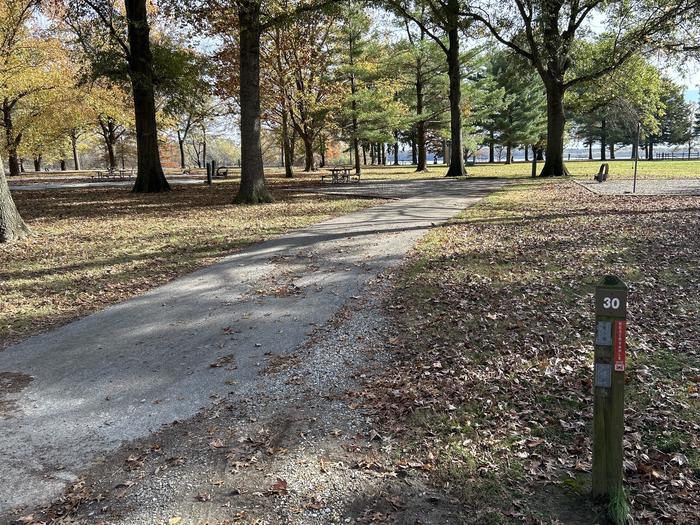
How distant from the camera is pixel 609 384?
103 inches

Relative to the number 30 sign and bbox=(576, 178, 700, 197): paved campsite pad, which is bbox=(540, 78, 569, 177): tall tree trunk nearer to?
bbox=(576, 178, 700, 197): paved campsite pad

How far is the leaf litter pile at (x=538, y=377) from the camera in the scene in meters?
2.90

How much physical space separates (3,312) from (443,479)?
553 cm

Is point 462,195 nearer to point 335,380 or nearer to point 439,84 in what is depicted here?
point 335,380

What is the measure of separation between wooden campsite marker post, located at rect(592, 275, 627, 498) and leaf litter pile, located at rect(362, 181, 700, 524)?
0.20 meters

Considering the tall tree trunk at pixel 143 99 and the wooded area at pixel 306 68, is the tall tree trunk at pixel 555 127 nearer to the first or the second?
the wooded area at pixel 306 68

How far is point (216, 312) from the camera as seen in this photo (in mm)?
6105

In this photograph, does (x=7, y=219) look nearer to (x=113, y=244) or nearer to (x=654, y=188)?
(x=113, y=244)

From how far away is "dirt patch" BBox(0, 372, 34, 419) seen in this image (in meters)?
3.88

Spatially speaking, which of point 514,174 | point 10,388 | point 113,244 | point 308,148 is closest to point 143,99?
point 113,244

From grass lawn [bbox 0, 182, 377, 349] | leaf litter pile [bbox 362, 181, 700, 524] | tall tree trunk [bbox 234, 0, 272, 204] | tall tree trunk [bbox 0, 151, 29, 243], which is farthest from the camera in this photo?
tall tree trunk [bbox 234, 0, 272, 204]

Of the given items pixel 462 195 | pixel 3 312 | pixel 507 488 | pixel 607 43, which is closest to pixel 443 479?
pixel 507 488

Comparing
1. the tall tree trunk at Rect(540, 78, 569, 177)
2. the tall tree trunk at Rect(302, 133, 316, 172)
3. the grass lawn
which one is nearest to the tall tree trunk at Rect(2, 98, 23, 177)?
the tall tree trunk at Rect(302, 133, 316, 172)

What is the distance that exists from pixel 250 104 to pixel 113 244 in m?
7.15
